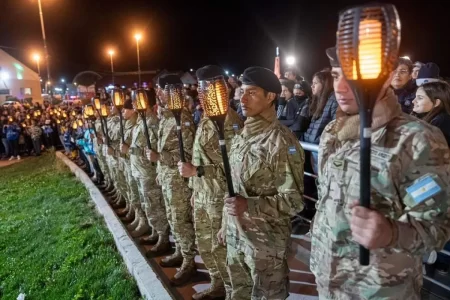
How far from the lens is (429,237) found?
5.66ft

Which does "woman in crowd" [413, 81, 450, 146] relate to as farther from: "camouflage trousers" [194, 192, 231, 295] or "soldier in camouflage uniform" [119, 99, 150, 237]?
"soldier in camouflage uniform" [119, 99, 150, 237]

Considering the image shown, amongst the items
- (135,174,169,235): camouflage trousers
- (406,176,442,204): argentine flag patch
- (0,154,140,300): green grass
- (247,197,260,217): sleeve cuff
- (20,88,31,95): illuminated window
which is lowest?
(0,154,140,300): green grass

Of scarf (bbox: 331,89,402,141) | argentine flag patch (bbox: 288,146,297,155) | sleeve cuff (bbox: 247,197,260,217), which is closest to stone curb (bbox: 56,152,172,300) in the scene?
sleeve cuff (bbox: 247,197,260,217)

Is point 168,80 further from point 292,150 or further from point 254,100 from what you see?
point 292,150

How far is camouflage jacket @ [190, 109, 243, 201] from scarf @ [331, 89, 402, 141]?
7.17ft

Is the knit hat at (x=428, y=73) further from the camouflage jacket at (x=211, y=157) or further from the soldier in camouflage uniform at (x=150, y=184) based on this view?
the soldier in camouflage uniform at (x=150, y=184)

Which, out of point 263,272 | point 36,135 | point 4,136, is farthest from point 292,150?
point 4,136

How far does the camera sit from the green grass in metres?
5.07

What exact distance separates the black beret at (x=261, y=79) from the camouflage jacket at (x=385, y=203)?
104cm

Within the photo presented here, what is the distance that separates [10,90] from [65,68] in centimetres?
934

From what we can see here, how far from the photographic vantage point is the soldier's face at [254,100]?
127 inches

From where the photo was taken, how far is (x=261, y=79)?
3199mm

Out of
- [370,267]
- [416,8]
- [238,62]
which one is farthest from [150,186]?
[238,62]

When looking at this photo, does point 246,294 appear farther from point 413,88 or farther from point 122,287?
point 413,88
